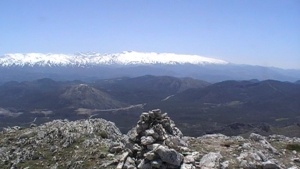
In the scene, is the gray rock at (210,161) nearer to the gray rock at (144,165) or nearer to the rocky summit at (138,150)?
the rocky summit at (138,150)

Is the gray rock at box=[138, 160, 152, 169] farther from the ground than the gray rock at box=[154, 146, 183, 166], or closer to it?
closer to it

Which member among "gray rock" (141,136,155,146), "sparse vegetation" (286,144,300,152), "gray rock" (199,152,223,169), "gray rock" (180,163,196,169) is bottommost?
"sparse vegetation" (286,144,300,152)

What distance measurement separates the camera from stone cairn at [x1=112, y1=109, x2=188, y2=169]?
3778 cm

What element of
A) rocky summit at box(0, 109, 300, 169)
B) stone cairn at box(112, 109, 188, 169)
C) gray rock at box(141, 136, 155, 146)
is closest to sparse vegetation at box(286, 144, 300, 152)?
rocky summit at box(0, 109, 300, 169)

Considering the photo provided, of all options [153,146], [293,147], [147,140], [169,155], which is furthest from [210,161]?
[293,147]

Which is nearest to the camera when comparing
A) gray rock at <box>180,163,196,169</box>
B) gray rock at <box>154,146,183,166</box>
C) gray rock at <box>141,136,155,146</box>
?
gray rock at <box>154,146,183,166</box>

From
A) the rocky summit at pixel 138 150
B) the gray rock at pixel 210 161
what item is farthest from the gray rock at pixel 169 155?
the gray rock at pixel 210 161

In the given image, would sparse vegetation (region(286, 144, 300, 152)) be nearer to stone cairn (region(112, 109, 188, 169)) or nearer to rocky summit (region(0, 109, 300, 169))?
rocky summit (region(0, 109, 300, 169))

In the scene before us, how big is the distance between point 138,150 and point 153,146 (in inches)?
81.6

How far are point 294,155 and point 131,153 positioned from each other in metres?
20.0

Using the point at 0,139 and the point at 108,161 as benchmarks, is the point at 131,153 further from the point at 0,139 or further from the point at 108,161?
the point at 0,139

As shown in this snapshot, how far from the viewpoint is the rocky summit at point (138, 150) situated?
39.8 metres

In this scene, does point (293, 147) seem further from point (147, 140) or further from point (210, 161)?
point (147, 140)

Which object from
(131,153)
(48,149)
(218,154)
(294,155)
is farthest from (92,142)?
(294,155)
